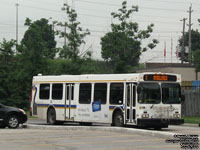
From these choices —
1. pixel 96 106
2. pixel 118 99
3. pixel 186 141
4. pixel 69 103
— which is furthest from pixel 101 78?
pixel 186 141

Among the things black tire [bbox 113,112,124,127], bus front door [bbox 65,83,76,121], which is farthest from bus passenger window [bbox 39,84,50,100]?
black tire [bbox 113,112,124,127]

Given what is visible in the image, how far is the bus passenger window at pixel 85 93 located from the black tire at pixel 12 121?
Answer: 3.53 metres

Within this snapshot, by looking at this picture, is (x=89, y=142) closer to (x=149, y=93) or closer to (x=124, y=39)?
(x=149, y=93)

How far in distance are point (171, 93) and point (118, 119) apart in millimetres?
2751

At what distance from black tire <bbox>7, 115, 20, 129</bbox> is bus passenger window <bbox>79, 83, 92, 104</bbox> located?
11.6ft

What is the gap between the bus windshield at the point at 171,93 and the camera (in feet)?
76.5

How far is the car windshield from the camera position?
22.8 metres

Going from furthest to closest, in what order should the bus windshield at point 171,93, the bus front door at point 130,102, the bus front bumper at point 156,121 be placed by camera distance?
the bus windshield at point 171,93, the bus front door at point 130,102, the bus front bumper at point 156,121

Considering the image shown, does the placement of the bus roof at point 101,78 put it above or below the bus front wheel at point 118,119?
above

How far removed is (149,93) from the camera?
75.4ft

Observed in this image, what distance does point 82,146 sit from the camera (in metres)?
14.9

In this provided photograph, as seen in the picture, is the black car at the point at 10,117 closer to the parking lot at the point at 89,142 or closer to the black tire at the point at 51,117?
the black tire at the point at 51,117

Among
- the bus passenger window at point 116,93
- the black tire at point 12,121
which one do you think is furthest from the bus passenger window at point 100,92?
the black tire at point 12,121

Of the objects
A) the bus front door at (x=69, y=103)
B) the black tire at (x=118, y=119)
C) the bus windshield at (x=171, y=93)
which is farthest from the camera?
the bus front door at (x=69, y=103)
